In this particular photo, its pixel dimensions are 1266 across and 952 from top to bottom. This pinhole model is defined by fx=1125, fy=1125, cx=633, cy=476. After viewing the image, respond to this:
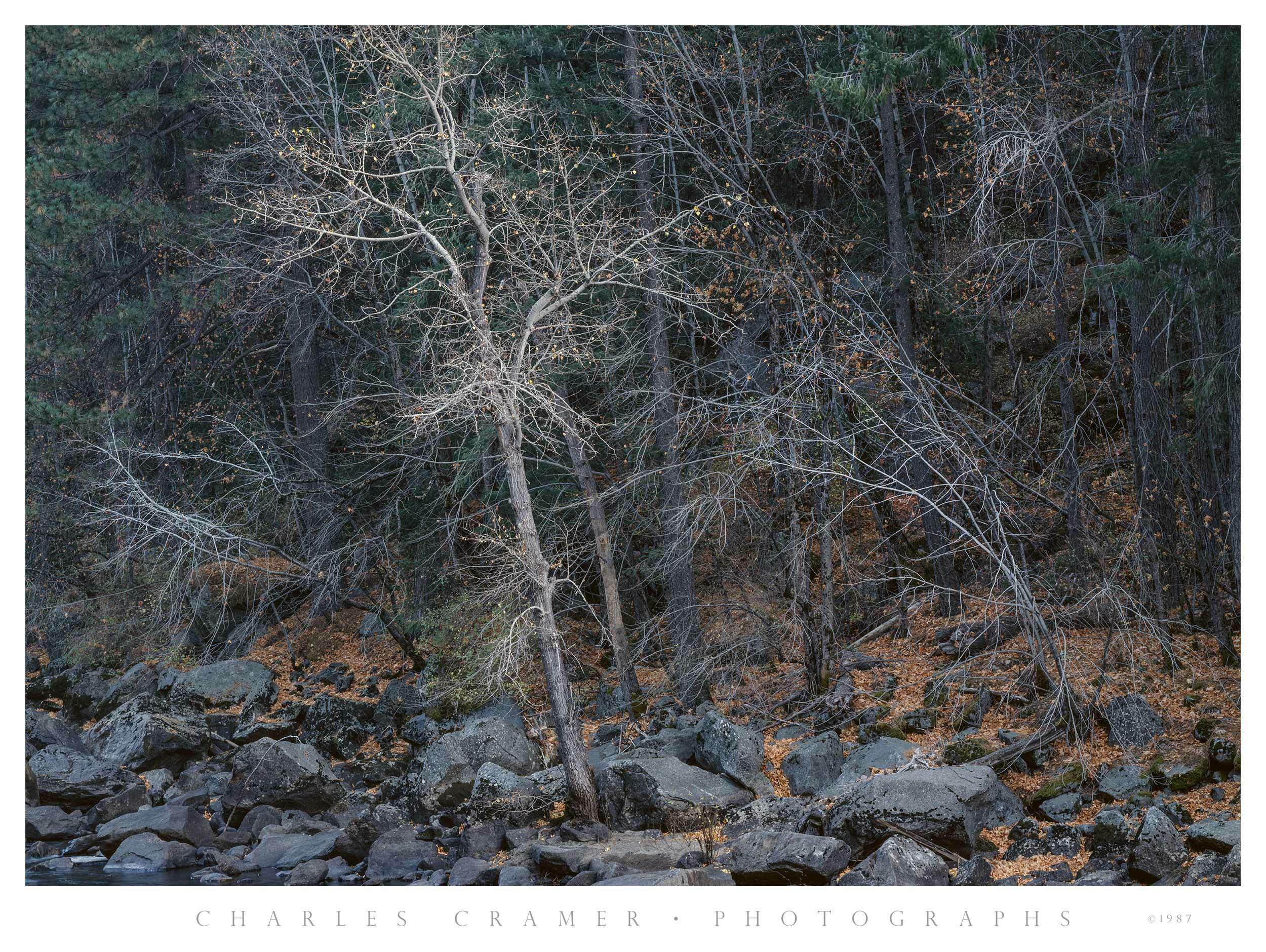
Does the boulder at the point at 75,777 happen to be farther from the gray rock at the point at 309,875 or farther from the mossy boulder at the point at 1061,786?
the mossy boulder at the point at 1061,786

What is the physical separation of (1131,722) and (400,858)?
5787 millimetres

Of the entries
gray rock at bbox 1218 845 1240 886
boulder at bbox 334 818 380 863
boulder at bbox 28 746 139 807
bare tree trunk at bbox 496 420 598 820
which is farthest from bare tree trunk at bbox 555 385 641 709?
gray rock at bbox 1218 845 1240 886

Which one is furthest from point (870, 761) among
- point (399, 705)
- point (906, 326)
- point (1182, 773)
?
point (399, 705)

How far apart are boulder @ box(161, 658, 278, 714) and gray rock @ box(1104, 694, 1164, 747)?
8898 millimetres

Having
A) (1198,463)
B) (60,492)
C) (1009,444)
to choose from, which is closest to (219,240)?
(60,492)

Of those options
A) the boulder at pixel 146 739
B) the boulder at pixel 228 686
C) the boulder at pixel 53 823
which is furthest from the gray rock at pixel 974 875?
the boulder at pixel 228 686

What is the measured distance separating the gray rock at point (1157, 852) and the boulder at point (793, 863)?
1.85 metres

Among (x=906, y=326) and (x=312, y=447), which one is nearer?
(x=906, y=326)

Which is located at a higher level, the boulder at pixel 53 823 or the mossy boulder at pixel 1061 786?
the mossy boulder at pixel 1061 786

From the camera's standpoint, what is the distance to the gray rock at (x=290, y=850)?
8.98 m

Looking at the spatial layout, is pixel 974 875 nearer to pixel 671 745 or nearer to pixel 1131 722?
pixel 1131 722

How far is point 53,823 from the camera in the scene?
9.30m

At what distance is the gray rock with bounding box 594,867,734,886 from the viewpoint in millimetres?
7301
